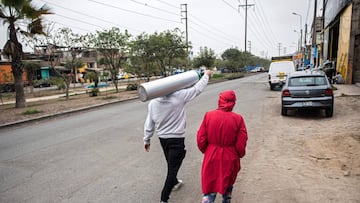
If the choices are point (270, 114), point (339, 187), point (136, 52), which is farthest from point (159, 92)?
point (136, 52)

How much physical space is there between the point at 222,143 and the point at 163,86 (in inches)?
34.2

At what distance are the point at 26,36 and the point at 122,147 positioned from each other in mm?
11433

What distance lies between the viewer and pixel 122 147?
6.07m

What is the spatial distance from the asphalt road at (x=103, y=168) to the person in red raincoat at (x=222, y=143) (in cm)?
89

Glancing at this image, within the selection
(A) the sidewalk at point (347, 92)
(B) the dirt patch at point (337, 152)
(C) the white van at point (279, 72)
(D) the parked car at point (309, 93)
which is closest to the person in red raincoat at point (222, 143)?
(B) the dirt patch at point (337, 152)

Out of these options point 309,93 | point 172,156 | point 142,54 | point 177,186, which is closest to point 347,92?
point 309,93

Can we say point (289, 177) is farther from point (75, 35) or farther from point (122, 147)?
point (75, 35)

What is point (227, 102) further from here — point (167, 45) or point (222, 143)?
point (167, 45)

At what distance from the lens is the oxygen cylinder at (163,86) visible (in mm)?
2797

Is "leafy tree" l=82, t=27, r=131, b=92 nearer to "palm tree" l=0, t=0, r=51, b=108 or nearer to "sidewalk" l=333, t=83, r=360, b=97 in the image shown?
"palm tree" l=0, t=0, r=51, b=108

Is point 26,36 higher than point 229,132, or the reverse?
point 26,36

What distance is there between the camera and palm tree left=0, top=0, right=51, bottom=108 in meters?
13.0

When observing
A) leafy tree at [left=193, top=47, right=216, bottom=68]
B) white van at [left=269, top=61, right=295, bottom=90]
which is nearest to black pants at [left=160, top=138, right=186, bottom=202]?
white van at [left=269, top=61, right=295, bottom=90]

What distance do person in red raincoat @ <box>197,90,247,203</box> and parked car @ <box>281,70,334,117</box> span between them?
260 inches
